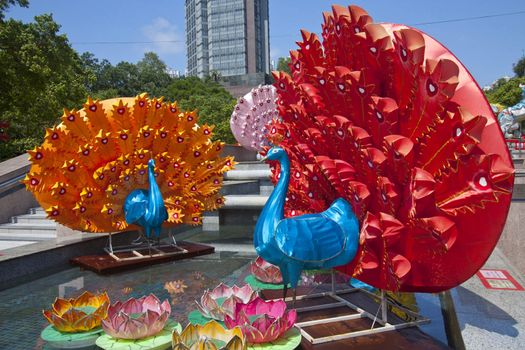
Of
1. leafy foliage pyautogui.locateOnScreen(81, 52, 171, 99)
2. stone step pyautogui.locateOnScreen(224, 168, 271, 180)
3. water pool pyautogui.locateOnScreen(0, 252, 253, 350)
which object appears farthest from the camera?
leafy foliage pyautogui.locateOnScreen(81, 52, 171, 99)

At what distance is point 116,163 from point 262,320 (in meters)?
4.21

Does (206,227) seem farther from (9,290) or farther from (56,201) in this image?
(9,290)

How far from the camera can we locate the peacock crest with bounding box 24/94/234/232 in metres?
6.36

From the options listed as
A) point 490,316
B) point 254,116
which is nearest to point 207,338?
point 490,316

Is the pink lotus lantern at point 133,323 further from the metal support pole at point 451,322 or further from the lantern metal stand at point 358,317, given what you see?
the metal support pole at point 451,322

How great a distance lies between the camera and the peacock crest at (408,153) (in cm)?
278

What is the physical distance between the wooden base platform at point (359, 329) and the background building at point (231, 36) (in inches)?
3275

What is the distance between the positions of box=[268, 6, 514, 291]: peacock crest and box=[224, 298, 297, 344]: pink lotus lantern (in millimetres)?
652

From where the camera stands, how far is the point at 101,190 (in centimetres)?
664

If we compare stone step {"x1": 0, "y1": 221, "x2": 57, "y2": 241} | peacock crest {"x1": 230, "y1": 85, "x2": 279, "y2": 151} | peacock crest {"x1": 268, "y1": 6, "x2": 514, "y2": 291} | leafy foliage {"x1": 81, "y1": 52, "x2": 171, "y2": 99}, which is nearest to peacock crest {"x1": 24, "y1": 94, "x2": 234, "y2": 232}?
stone step {"x1": 0, "y1": 221, "x2": 57, "y2": 241}

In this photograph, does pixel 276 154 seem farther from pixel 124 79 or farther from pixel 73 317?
pixel 124 79

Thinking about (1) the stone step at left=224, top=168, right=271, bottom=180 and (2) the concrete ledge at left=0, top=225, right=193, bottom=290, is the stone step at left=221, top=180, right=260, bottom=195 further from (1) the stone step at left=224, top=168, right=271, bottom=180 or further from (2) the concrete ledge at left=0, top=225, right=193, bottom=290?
(2) the concrete ledge at left=0, top=225, right=193, bottom=290

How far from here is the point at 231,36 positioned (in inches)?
3509

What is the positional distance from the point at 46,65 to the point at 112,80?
40816 millimetres
